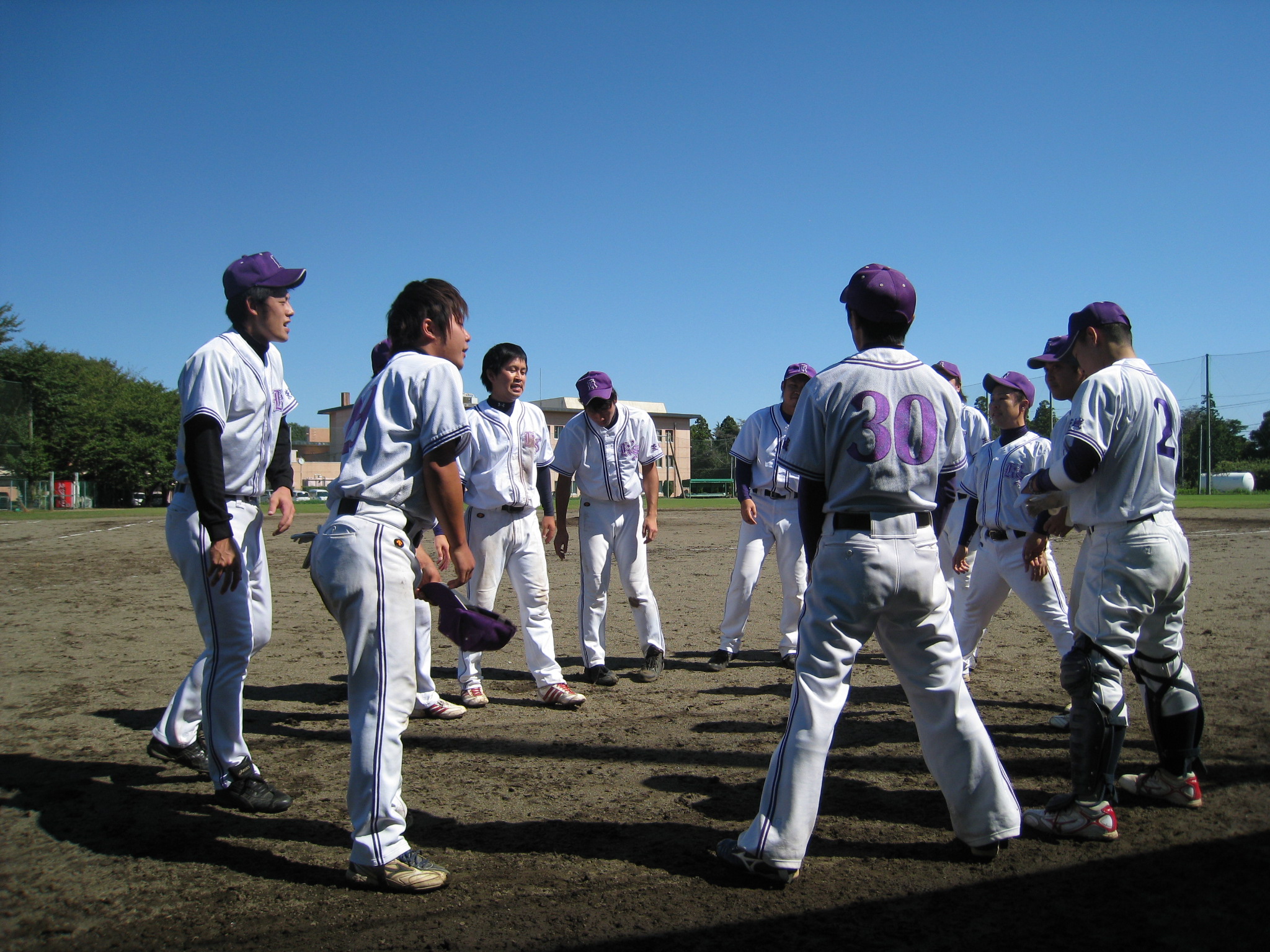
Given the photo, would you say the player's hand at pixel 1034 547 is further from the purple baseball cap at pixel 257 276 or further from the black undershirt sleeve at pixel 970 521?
the purple baseball cap at pixel 257 276

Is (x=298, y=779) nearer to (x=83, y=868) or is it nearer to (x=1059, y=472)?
(x=83, y=868)

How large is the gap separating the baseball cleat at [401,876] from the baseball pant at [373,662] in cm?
3

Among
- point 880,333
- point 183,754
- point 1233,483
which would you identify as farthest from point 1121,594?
point 1233,483

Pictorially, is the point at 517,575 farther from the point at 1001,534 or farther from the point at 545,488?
the point at 1001,534

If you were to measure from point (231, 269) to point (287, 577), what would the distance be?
9131mm

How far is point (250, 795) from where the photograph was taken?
356 centimetres

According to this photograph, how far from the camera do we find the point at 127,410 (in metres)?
55.7

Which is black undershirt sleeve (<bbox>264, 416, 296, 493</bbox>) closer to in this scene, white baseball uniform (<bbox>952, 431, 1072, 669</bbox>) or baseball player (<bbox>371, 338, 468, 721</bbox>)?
baseball player (<bbox>371, 338, 468, 721</bbox>)

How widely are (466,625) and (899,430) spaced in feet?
5.68

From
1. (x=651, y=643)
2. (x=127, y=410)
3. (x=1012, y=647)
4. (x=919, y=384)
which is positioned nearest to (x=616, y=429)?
(x=651, y=643)

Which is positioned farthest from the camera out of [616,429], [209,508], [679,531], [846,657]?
[679,531]

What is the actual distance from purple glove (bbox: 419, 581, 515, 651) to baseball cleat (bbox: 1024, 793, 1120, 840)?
2248 millimetres

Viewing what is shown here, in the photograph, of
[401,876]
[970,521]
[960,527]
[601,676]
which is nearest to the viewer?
[401,876]

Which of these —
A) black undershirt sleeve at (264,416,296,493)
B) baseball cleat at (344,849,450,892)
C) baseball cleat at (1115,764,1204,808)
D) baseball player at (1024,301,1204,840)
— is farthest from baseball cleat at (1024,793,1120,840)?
black undershirt sleeve at (264,416,296,493)
